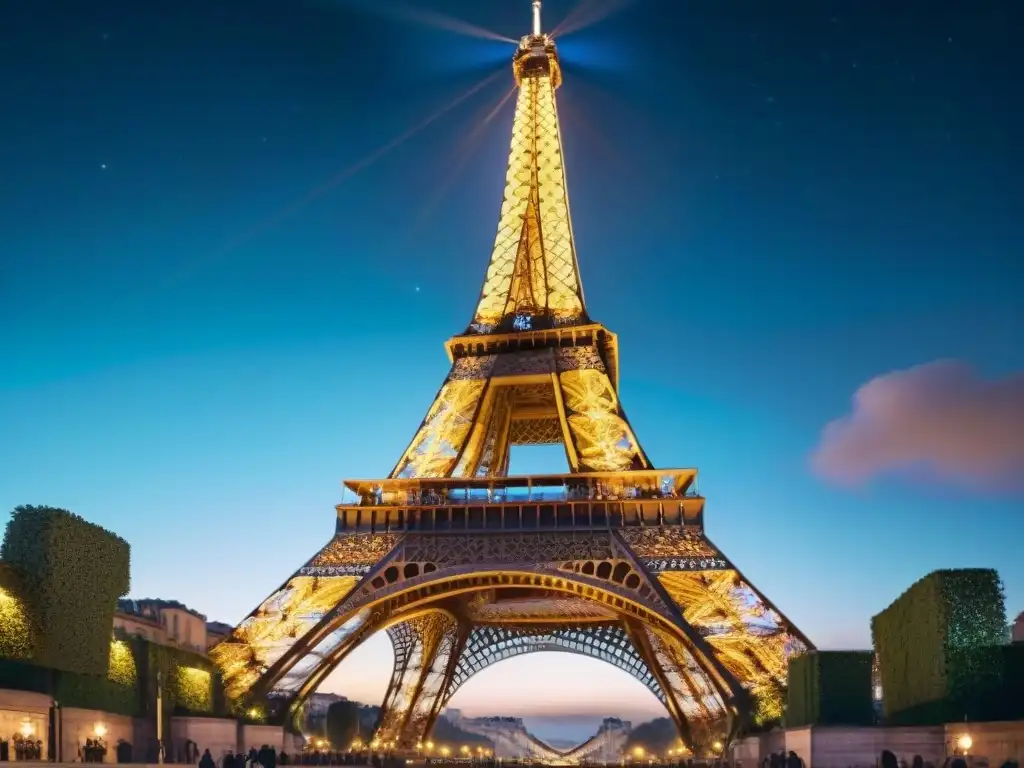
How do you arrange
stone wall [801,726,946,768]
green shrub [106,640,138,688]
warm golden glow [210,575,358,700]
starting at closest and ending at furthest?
stone wall [801,726,946,768] < green shrub [106,640,138,688] < warm golden glow [210,575,358,700]

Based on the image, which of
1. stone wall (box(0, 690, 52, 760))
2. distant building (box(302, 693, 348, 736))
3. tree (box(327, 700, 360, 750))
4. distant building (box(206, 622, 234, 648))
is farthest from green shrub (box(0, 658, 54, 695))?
distant building (box(206, 622, 234, 648))

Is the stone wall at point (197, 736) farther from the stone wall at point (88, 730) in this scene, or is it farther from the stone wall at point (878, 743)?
the stone wall at point (878, 743)

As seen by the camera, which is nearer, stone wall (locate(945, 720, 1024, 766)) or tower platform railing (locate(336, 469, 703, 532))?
stone wall (locate(945, 720, 1024, 766))

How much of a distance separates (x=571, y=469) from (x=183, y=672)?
1532cm

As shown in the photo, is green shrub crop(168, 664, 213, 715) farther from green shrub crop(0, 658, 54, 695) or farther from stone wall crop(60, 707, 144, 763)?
green shrub crop(0, 658, 54, 695)

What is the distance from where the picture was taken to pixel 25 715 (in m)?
22.5

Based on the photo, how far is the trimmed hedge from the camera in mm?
25125

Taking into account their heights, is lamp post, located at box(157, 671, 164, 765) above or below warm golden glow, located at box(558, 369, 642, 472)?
below

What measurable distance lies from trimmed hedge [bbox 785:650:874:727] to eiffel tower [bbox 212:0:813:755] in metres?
5.43

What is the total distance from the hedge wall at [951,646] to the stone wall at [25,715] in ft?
58.9

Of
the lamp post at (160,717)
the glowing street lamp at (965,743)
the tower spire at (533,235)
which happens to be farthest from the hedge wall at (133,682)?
the tower spire at (533,235)

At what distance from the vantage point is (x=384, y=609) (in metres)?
36.5

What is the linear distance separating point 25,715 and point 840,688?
17.0 metres

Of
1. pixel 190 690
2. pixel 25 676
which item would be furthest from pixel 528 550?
pixel 25 676
